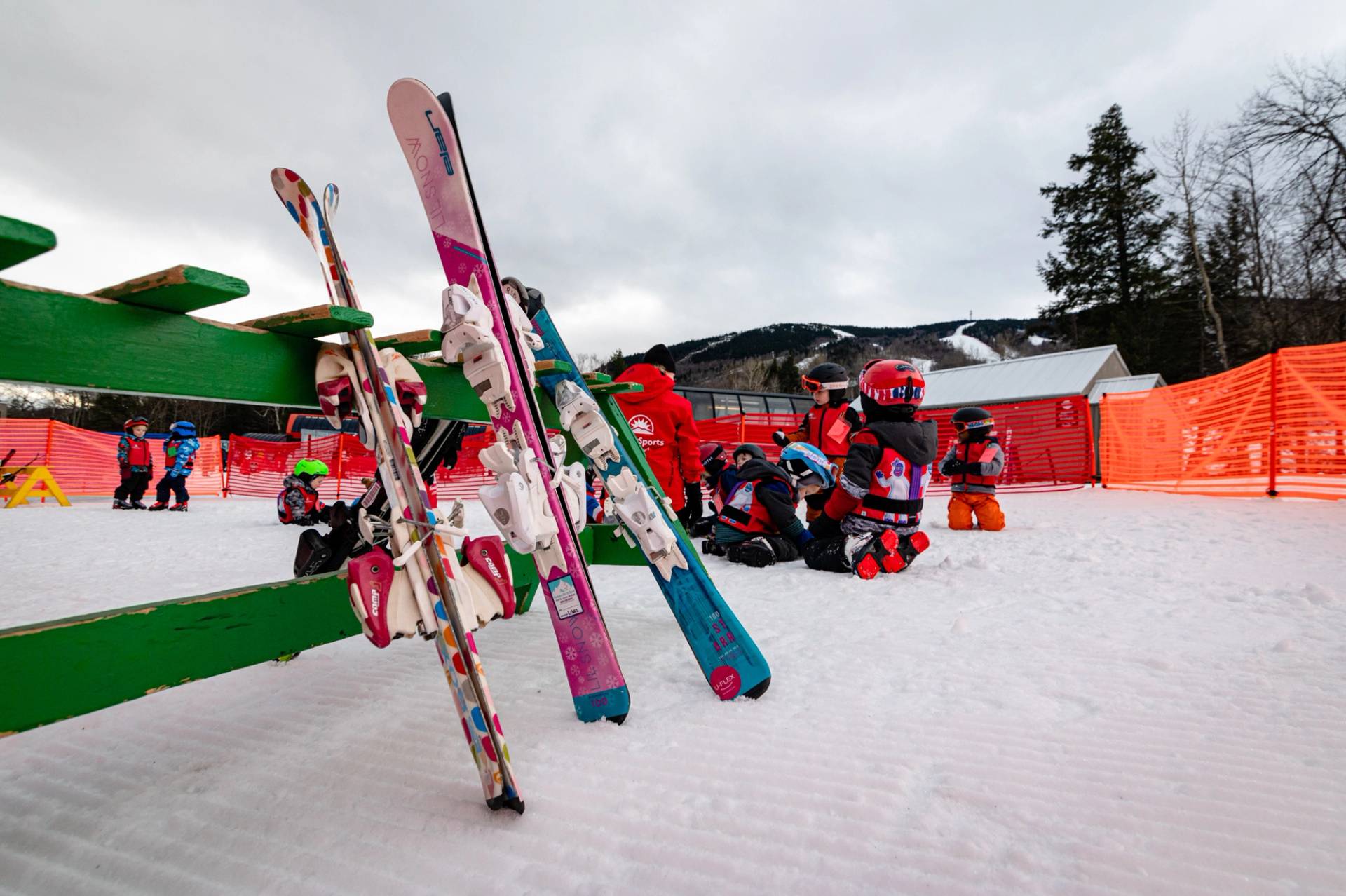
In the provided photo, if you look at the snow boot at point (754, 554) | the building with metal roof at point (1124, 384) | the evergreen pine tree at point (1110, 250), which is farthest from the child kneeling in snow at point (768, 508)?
the evergreen pine tree at point (1110, 250)

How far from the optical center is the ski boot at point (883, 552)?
4.23 m

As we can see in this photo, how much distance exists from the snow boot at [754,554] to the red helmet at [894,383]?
4.71 ft

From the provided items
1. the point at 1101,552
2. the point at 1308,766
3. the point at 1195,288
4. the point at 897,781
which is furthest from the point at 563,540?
the point at 1195,288

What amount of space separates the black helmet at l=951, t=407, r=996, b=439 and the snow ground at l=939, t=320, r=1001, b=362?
8761cm

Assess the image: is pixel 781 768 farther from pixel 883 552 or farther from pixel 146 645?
pixel 883 552

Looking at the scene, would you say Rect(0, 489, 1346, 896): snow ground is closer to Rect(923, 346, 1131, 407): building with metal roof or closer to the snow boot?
the snow boot

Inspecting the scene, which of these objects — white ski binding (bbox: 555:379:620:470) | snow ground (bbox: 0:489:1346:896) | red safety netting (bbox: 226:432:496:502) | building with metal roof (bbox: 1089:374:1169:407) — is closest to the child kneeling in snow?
snow ground (bbox: 0:489:1346:896)

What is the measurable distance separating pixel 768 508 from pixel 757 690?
314cm

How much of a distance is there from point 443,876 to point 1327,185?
682 inches

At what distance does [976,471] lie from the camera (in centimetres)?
665

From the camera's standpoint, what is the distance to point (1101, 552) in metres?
4.62

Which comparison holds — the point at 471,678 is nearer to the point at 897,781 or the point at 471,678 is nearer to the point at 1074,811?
the point at 897,781

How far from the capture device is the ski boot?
13.9 feet

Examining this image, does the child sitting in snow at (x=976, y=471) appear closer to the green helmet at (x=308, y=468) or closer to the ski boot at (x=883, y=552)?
the ski boot at (x=883, y=552)
